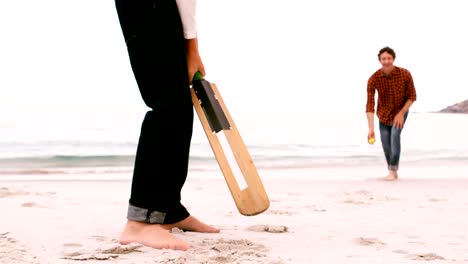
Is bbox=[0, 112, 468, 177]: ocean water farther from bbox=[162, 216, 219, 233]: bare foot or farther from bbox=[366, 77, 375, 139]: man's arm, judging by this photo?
bbox=[162, 216, 219, 233]: bare foot

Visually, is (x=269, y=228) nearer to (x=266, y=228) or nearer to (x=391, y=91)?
(x=266, y=228)

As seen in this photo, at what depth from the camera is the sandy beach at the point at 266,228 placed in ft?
7.53

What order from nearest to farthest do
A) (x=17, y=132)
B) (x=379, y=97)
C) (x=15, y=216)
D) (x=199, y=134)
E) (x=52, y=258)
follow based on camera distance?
(x=52, y=258), (x=15, y=216), (x=379, y=97), (x=17, y=132), (x=199, y=134)

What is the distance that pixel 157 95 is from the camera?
2414 mm

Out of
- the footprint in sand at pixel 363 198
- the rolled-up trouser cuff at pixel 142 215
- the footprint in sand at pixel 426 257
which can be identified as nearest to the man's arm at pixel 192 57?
the rolled-up trouser cuff at pixel 142 215

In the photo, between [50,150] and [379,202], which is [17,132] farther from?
[379,202]

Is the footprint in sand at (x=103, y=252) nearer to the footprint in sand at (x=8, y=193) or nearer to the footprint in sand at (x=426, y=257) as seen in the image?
the footprint in sand at (x=426, y=257)

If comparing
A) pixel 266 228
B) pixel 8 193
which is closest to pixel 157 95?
pixel 266 228

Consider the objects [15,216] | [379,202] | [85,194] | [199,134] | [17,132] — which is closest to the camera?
[15,216]

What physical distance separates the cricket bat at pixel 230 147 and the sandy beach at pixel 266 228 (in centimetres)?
17

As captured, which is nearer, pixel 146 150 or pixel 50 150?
pixel 146 150

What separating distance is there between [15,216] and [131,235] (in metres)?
1.08

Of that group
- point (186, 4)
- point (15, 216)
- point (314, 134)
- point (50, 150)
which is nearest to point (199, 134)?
point (314, 134)

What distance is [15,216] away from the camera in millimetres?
3230
